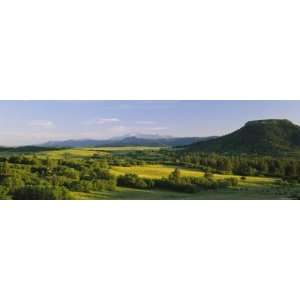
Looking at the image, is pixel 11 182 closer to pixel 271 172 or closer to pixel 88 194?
pixel 88 194

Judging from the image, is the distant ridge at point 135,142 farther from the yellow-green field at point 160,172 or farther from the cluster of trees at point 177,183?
the cluster of trees at point 177,183

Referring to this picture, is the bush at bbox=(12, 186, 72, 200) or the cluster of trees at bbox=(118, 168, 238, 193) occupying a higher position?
the cluster of trees at bbox=(118, 168, 238, 193)

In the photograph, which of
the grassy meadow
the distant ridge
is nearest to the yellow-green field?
the grassy meadow

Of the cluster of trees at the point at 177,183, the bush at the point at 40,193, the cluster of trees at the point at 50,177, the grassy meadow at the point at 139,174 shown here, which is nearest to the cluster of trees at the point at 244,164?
the grassy meadow at the point at 139,174

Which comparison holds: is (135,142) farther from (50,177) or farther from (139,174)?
(50,177)

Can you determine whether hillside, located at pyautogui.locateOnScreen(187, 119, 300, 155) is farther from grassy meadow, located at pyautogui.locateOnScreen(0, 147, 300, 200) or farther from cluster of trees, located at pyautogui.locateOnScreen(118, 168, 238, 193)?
cluster of trees, located at pyautogui.locateOnScreen(118, 168, 238, 193)

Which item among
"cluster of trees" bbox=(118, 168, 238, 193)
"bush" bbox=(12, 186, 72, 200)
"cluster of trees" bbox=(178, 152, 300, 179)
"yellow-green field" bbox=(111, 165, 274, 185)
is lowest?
"bush" bbox=(12, 186, 72, 200)
